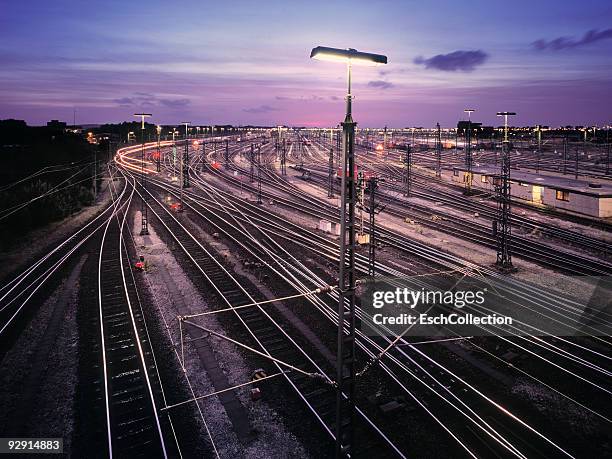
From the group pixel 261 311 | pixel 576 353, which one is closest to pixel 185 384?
pixel 261 311

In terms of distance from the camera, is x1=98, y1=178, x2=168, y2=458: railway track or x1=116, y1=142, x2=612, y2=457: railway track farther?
x1=116, y1=142, x2=612, y2=457: railway track

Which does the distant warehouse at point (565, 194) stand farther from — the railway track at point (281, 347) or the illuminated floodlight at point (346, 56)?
the illuminated floodlight at point (346, 56)

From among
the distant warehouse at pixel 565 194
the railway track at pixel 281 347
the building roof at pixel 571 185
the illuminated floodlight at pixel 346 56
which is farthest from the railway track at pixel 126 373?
the building roof at pixel 571 185

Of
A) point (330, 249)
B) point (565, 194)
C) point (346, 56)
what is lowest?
point (330, 249)

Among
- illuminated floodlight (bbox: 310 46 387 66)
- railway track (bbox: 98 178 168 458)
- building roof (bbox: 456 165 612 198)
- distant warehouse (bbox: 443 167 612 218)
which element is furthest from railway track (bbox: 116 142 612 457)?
building roof (bbox: 456 165 612 198)

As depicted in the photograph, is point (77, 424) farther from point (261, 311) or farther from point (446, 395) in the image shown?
point (446, 395)

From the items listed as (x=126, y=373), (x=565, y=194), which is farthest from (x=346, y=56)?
(x=565, y=194)

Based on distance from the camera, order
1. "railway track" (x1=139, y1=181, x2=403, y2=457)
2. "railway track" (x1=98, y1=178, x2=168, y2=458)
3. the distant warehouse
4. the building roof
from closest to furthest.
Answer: "railway track" (x1=98, y1=178, x2=168, y2=458) → "railway track" (x1=139, y1=181, x2=403, y2=457) → the distant warehouse → the building roof

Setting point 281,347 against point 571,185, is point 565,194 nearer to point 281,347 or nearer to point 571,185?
point 571,185

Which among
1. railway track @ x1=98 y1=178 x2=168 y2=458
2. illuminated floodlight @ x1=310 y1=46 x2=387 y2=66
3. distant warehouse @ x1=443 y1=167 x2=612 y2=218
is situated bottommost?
railway track @ x1=98 y1=178 x2=168 y2=458

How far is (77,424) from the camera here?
502 inches

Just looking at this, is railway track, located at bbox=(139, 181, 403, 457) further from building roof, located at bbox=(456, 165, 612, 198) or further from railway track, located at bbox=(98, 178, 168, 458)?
building roof, located at bbox=(456, 165, 612, 198)

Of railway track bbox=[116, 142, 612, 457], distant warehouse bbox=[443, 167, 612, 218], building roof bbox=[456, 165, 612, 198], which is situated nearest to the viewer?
railway track bbox=[116, 142, 612, 457]

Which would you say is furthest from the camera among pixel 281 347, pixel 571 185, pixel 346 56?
pixel 571 185
